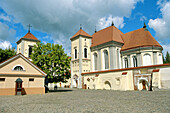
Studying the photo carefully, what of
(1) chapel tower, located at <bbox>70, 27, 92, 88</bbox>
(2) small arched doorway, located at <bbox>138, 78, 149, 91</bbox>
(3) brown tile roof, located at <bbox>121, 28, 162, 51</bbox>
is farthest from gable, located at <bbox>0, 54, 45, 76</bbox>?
(3) brown tile roof, located at <bbox>121, 28, 162, 51</bbox>

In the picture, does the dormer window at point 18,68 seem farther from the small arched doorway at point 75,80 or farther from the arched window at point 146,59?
the arched window at point 146,59

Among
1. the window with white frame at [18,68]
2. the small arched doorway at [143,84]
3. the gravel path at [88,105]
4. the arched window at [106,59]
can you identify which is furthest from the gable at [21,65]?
the arched window at [106,59]

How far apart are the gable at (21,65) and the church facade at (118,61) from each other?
1406 cm

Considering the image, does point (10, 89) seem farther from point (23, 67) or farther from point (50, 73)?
point (50, 73)

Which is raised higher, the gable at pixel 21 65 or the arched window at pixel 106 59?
the arched window at pixel 106 59

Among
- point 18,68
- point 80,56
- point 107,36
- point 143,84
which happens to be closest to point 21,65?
point 18,68

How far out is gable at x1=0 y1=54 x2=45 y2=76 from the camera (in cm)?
1983

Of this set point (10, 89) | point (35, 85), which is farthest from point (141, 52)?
point (10, 89)

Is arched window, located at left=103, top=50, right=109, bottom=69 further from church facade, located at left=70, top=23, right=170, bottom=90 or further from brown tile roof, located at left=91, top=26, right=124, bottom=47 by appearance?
brown tile roof, located at left=91, top=26, right=124, bottom=47

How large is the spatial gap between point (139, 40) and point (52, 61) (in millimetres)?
20553

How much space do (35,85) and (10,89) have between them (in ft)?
11.2

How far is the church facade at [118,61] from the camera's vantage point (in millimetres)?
23906

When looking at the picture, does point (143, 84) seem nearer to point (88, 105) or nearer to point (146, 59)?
point (146, 59)

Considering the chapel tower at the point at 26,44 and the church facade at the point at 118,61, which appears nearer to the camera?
the church facade at the point at 118,61
